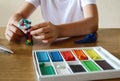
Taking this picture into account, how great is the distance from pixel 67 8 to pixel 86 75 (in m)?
0.80

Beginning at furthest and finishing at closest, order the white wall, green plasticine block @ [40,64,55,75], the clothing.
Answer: the white wall
the clothing
green plasticine block @ [40,64,55,75]

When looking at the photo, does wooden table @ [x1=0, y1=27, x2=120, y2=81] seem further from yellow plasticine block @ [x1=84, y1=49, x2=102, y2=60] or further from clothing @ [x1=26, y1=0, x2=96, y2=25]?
clothing @ [x1=26, y1=0, x2=96, y2=25]

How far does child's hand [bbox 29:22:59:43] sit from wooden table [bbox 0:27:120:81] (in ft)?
0.09

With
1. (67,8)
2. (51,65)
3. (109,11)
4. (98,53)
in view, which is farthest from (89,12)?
(109,11)

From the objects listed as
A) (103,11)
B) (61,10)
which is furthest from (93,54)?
(103,11)

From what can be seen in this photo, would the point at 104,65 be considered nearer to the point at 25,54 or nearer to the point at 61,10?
the point at 25,54

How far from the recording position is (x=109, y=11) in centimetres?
201

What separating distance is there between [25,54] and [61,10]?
616 millimetres

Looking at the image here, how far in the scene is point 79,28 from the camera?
91 cm

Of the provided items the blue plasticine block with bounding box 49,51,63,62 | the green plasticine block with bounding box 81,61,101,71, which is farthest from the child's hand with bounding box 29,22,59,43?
the green plasticine block with bounding box 81,61,101,71

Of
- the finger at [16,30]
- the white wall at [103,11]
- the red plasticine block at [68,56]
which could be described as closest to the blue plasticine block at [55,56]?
the red plasticine block at [68,56]

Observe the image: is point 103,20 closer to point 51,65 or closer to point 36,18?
point 36,18

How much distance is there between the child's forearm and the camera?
34.5 inches

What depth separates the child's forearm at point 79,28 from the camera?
2.87 feet
